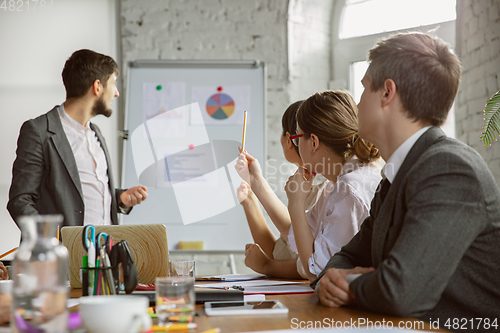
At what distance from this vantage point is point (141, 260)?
1.39 m

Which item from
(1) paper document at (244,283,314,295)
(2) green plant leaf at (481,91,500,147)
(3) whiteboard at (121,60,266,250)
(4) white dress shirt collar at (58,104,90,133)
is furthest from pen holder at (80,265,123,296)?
(3) whiteboard at (121,60,266,250)

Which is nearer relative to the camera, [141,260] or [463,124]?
[141,260]

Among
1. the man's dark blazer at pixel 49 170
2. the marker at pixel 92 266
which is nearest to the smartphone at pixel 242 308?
the marker at pixel 92 266

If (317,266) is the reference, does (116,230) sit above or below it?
above

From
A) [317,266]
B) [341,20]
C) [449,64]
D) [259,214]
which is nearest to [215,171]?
[259,214]

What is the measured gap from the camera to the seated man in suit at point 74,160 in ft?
7.66

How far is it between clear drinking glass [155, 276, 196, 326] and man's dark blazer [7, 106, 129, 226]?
5.50 ft

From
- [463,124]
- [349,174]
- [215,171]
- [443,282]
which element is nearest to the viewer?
[443,282]

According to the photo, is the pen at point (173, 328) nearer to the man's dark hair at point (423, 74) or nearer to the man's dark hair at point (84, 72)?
the man's dark hair at point (423, 74)

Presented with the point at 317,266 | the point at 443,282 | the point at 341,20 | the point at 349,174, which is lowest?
the point at 317,266

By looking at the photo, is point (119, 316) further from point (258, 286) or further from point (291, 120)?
point (291, 120)

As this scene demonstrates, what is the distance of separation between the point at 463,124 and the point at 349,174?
1.91 metres

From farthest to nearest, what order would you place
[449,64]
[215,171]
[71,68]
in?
[215,171] → [71,68] → [449,64]

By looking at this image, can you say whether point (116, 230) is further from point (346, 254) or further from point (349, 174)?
point (349, 174)
